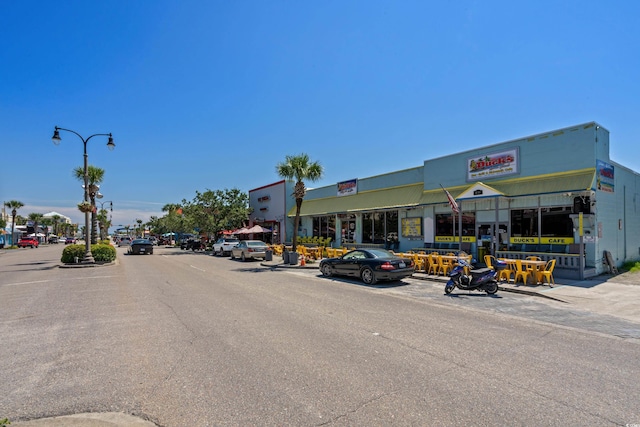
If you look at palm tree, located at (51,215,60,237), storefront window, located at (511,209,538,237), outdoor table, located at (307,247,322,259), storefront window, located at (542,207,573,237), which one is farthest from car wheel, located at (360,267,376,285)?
palm tree, located at (51,215,60,237)

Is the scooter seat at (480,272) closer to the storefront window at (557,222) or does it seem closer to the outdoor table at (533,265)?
the outdoor table at (533,265)

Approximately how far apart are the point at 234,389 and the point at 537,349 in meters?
4.94

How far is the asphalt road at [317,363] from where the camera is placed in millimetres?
3779

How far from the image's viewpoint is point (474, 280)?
1138 cm

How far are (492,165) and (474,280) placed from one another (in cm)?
858

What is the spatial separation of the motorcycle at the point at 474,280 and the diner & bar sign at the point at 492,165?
25.0ft

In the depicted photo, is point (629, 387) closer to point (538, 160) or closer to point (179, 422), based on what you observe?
point (179, 422)

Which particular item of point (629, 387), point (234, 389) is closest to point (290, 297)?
point (234, 389)

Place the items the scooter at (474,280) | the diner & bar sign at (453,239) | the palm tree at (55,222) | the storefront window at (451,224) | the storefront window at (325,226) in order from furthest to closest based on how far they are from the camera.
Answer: the palm tree at (55,222) → the storefront window at (325,226) → the storefront window at (451,224) → the diner & bar sign at (453,239) → the scooter at (474,280)

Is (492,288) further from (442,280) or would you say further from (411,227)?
(411,227)

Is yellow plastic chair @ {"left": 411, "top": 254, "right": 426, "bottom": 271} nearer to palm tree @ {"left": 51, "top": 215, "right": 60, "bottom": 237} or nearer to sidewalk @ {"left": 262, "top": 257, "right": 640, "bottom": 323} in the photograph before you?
sidewalk @ {"left": 262, "top": 257, "right": 640, "bottom": 323}

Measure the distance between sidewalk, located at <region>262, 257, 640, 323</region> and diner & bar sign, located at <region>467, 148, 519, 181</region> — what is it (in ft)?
18.6

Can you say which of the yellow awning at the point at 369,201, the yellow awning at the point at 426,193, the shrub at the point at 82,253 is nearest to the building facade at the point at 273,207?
the yellow awning at the point at 426,193

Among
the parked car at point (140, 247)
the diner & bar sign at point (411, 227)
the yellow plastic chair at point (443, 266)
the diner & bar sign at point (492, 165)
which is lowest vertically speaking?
the parked car at point (140, 247)
